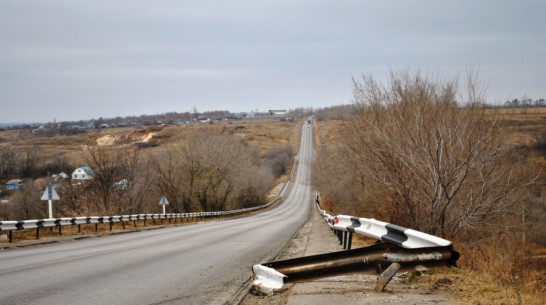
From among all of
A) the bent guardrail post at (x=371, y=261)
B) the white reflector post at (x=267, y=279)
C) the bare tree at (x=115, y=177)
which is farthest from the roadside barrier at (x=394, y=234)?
the bare tree at (x=115, y=177)

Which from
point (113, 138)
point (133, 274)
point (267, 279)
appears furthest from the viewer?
point (113, 138)

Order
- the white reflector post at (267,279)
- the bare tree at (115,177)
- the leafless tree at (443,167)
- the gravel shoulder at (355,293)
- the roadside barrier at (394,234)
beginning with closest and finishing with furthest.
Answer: the gravel shoulder at (355,293)
the roadside barrier at (394,234)
the white reflector post at (267,279)
the leafless tree at (443,167)
the bare tree at (115,177)

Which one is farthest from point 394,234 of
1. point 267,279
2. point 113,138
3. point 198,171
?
point 113,138

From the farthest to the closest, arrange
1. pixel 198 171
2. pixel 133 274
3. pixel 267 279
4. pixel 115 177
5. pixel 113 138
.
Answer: pixel 113 138 < pixel 198 171 < pixel 115 177 < pixel 133 274 < pixel 267 279

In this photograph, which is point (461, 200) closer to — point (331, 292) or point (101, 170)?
point (331, 292)

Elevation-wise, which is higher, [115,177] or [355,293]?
[355,293]

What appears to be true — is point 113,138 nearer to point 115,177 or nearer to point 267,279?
point 115,177

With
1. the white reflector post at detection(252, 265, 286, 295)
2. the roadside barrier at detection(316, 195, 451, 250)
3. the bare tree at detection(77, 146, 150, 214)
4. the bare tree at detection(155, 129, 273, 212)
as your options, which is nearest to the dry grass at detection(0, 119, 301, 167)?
the bare tree at detection(77, 146, 150, 214)

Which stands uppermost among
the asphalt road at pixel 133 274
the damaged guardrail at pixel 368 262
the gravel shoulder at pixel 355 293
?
the damaged guardrail at pixel 368 262

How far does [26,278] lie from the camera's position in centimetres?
899

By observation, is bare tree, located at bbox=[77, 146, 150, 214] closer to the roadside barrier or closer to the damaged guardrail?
the roadside barrier

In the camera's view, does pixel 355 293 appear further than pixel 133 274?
No

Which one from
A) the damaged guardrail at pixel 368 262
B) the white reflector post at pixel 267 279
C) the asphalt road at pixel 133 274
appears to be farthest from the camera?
the asphalt road at pixel 133 274

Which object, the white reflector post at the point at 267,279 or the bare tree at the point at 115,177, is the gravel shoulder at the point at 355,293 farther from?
the bare tree at the point at 115,177
